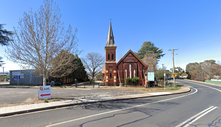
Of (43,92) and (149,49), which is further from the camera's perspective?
(149,49)

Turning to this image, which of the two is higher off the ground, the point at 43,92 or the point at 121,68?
the point at 121,68

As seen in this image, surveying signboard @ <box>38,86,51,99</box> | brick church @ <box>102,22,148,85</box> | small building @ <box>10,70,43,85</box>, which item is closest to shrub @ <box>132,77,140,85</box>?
brick church @ <box>102,22,148,85</box>

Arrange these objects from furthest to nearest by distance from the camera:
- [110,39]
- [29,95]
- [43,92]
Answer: [110,39] → [29,95] → [43,92]

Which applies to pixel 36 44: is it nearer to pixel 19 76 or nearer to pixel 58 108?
pixel 58 108

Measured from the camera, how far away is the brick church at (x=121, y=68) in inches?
1277

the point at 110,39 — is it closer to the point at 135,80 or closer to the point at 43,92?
the point at 135,80

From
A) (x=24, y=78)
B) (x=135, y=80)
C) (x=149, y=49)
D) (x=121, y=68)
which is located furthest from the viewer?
(x=149, y=49)

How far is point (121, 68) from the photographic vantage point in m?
32.9

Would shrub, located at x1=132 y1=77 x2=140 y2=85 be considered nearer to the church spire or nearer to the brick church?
the brick church

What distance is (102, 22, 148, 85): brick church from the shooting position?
3244cm

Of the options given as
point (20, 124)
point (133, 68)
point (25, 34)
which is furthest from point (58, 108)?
point (133, 68)

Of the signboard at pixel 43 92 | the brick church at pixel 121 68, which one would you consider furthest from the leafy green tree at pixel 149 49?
A: the signboard at pixel 43 92

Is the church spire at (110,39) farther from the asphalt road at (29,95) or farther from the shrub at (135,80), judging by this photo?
the asphalt road at (29,95)

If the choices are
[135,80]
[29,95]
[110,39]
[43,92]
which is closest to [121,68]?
[135,80]
